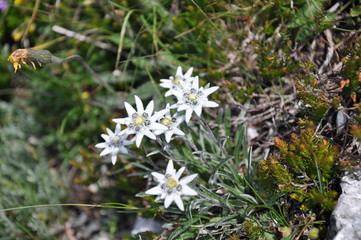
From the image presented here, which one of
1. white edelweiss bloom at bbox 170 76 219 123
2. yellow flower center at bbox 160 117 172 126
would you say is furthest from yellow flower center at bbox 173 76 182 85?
yellow flower center at bbox 160 117 172 126

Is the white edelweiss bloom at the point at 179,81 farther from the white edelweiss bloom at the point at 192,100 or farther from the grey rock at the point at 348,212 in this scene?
the grey rock at the point at 348,212

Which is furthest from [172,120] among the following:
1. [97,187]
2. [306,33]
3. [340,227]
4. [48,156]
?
[48,156]

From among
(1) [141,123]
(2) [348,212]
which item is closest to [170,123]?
(1) [141,123]

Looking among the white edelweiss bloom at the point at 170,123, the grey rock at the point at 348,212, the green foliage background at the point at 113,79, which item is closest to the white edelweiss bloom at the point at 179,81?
the white edelweiss bloom at the point at 170,123

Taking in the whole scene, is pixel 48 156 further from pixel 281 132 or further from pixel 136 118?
pixel 281 132

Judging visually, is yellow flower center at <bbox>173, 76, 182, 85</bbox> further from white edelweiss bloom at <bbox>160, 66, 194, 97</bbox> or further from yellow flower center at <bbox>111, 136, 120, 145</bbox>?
yellow flower center at <bbox>111, 136, 120, 145</bbox>

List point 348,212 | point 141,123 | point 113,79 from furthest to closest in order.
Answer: point 113,79 → point 141,123 → point 348,212

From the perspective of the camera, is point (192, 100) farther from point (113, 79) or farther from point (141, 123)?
point (113, 79)

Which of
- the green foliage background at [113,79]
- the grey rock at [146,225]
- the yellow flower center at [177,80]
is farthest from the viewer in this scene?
the grey rock at [146,225]

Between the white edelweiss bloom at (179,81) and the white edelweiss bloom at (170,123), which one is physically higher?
the white edelweiss bloom at (179,81)
